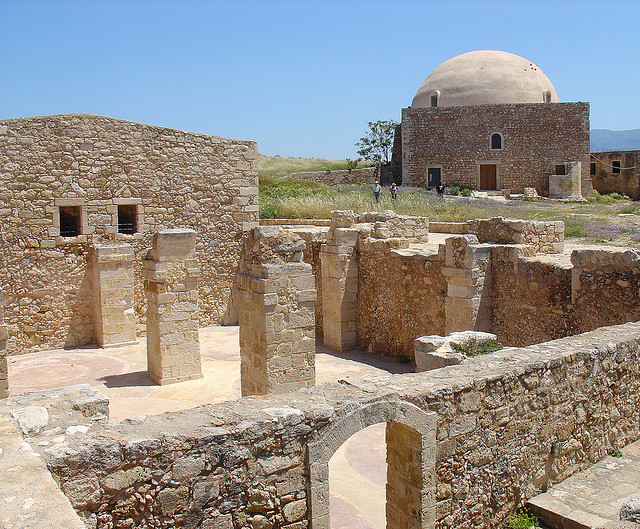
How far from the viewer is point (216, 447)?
13.4 ft

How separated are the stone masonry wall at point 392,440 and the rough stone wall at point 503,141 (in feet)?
81.9

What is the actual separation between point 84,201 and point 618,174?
92.5 feet

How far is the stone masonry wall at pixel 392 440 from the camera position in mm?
3818

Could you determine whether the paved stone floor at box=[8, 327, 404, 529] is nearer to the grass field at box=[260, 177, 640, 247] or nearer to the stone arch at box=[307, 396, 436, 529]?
the stone arch at box=[307, 396, 436, 529]

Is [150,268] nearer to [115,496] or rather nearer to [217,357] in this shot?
[217,357]

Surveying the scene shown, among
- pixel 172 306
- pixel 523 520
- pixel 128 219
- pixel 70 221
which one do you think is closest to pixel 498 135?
pixel 128 219

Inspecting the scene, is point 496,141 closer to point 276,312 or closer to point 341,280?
point 341,280

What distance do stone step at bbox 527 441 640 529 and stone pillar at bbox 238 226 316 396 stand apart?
351 centimetres

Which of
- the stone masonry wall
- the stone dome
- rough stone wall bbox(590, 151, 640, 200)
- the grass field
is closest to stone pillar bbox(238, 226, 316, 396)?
the stone masonry wall

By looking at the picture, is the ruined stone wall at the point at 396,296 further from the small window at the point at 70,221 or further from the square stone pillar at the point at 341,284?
the small window at the point at 70,221

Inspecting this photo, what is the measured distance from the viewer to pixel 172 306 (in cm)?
1059

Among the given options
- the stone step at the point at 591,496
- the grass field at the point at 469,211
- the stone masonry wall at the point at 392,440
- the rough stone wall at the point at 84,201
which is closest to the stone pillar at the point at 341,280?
the rough stone wall at the point at 84,201

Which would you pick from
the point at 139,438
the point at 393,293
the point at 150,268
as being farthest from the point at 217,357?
the point at 139,438

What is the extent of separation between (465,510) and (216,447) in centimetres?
252
